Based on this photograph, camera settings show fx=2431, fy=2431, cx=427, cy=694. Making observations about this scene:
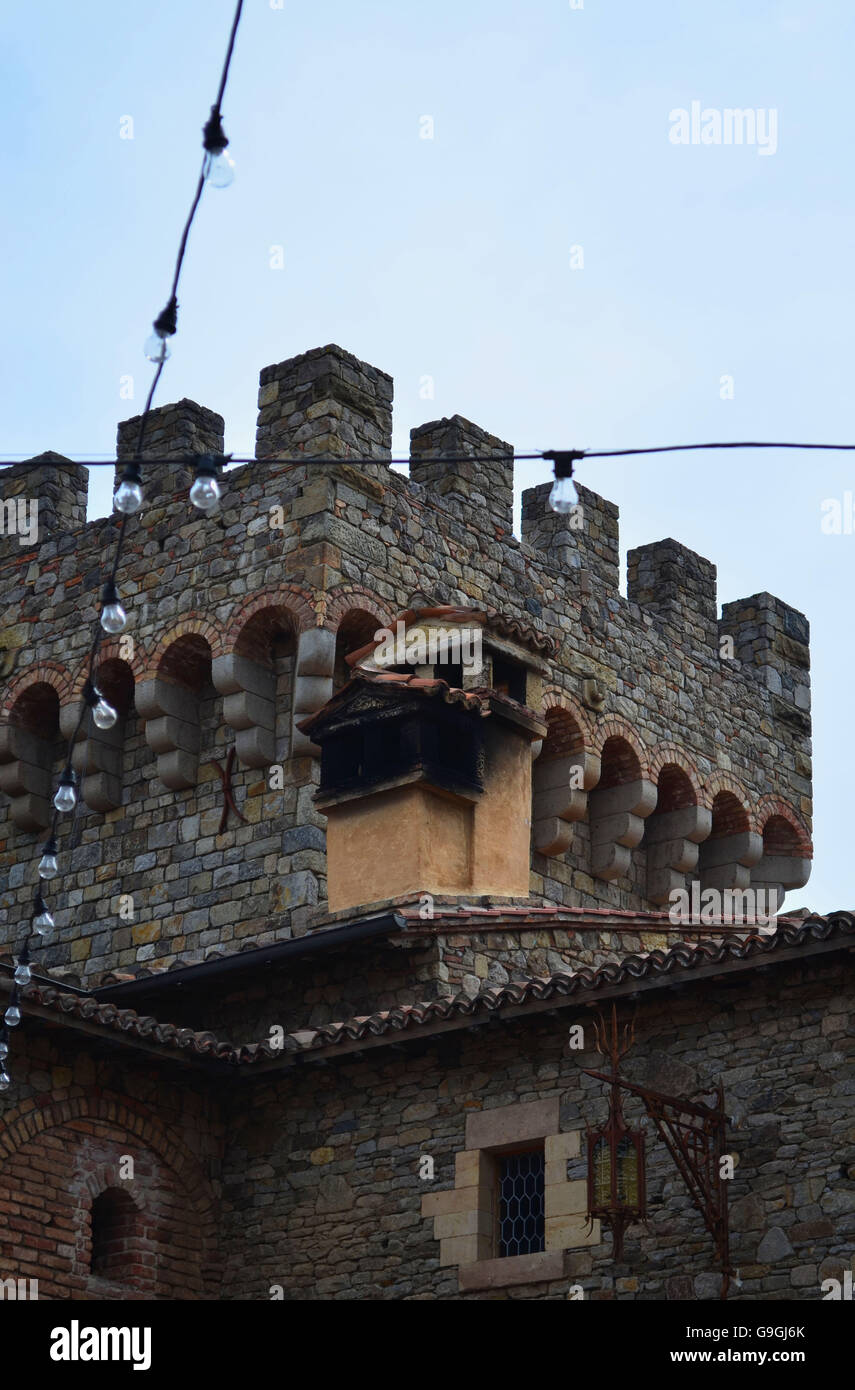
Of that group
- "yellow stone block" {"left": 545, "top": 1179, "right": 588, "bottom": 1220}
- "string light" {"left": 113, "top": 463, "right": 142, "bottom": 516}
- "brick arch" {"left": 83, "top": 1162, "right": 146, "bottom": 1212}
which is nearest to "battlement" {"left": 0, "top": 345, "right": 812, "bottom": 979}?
"brick arch" {"left": 83, "top": 1162, "right": 146, "bottom": 1212}

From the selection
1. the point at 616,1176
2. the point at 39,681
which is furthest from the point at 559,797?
the point at 616,1176

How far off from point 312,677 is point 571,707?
9.91ft

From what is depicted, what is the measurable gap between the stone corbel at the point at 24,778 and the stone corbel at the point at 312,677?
2.98 m

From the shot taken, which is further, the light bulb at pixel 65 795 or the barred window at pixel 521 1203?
the barred window at pixel 521 1203

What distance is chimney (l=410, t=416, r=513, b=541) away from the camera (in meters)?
19.5

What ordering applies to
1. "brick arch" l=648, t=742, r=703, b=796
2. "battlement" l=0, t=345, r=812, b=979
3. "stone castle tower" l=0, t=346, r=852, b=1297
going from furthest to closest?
1. "brick arch" l=648, t=742, r=703, b=796
2. "battlement" l=0, t=345, r=812, b=979
3. "stone castle tower" l=0, t=346, r=852, b=1297

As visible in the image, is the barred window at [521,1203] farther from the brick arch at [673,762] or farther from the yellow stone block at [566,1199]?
the brick arch at [673,762]

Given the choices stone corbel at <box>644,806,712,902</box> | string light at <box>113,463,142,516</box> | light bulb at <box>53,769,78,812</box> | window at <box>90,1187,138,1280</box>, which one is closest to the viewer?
string light at <box>113,463,142,516</box>

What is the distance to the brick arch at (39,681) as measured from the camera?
19.7 m

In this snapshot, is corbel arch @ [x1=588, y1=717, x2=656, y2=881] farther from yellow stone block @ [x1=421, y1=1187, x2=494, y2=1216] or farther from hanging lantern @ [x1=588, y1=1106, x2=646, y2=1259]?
Answer: hanging lantern @ [x1=588, y1=1106, x2=646, y2=1259]

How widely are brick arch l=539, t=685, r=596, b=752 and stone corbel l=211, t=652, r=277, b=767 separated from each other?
254 cm

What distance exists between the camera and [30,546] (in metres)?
20.8

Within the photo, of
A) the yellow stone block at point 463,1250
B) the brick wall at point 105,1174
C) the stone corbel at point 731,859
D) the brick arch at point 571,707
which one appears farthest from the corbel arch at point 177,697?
the yellow stone block at point 463,1250
